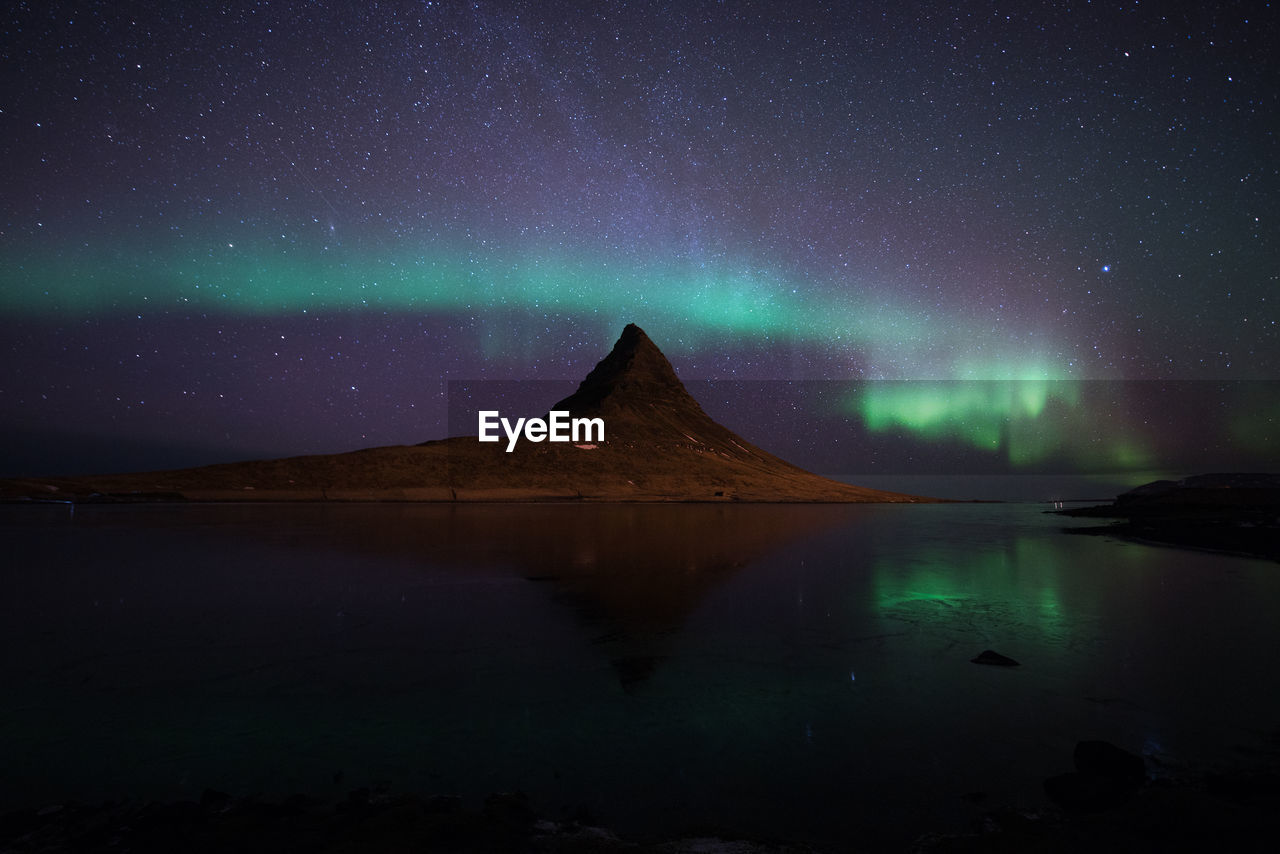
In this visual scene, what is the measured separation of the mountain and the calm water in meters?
69.7

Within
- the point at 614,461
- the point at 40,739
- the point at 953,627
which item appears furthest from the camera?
the point at 614,461

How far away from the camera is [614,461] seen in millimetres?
111125

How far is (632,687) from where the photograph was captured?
8.33 metres

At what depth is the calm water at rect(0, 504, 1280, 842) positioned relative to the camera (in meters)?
5.62

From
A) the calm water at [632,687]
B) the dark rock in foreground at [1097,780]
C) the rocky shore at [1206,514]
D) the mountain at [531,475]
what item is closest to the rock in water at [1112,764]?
the dark rock in foreground at [1097,780]

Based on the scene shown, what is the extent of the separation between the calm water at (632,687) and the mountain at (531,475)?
2742 inches

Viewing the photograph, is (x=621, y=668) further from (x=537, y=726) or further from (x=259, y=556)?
(x=259, y=556)

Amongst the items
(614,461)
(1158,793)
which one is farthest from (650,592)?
(614,461)

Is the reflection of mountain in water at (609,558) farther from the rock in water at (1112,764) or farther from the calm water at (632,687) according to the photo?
the rock in water at (1112,764)

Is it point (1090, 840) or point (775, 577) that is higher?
→ point (1090, 840)

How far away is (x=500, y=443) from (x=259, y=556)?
93395 millimetres

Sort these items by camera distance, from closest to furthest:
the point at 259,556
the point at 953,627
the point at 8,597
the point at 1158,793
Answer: the point at 1158,793 < the point at 953,627 < the point at 8,597 < the point at 259,556

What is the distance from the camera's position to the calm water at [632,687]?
18.4ft

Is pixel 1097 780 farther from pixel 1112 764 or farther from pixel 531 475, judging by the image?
pixel 531 475
